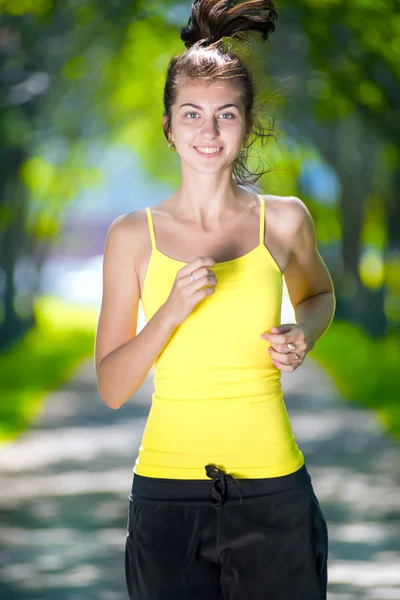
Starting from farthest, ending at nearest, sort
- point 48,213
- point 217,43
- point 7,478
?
point 48,213 < point 7,478 < point 217,43

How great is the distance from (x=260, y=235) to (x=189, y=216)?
6.7 inches

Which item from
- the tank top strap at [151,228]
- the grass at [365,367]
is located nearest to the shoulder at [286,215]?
the tank top strap at [151,228]

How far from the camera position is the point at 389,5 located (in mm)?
8914

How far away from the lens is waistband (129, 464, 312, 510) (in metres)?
2.66

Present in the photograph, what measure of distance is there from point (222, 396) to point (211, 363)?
74mm

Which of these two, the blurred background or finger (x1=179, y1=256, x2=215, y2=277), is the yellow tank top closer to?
finger (x1=179, y1=256, x2=215, y2=277)

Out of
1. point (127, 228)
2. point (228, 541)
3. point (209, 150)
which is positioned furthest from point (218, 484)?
point (209, 150)

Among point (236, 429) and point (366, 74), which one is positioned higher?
point (366, 74)

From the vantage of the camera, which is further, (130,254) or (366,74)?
(366,74)

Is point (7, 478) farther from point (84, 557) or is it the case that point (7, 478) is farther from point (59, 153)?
point (59, 153)

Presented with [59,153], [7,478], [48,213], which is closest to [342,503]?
[7,478]

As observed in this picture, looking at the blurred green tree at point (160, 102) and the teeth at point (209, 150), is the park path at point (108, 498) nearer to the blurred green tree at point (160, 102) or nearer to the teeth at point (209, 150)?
the blurred green tree at point (160, 102)

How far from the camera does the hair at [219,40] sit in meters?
2.84

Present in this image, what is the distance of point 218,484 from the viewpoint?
2.66 metres
